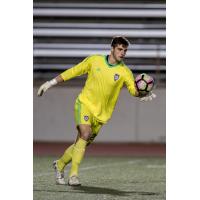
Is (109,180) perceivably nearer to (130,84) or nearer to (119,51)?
(130,84)

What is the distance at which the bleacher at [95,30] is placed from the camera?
22.4 meters

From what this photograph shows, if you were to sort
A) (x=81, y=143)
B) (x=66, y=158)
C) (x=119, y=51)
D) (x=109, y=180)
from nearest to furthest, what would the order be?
(x=119, y=51) < (x=81, y=143) < (x=66, y=158) < (x=109, y=180)

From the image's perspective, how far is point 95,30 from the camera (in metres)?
22.7

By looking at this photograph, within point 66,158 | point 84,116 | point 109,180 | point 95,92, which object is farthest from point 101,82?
point 109,180

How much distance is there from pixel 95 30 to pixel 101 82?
1295cm

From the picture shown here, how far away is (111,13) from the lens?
23.1 meters

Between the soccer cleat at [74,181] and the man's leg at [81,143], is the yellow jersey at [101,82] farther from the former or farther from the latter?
the soccer cleat at [74,181]

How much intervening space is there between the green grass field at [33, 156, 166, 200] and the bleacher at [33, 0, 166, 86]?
6.91 meters

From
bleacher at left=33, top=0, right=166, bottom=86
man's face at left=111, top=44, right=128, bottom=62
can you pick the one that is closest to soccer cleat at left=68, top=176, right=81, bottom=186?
man's face at left=111, top=44, right=128, bottom=62

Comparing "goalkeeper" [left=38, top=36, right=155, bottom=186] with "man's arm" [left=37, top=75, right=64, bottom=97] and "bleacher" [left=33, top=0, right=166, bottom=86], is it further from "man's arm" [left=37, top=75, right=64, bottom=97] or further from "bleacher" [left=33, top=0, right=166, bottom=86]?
"bleacher" [left=33, top=0, right=166, bottom=86]

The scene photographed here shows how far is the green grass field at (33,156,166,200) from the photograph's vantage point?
9289mm

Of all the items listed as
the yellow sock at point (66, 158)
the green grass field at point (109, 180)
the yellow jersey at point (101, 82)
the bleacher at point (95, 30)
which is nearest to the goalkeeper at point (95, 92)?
the yellow jersey at point (101, 82)
